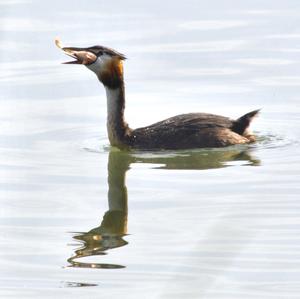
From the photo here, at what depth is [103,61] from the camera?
13.8 meters

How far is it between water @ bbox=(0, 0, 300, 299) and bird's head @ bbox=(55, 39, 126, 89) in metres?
0.52

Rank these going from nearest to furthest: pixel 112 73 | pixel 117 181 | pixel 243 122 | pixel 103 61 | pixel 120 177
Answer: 1. pixel 117 181
2. pixel 120 177
3. pixel 243 122
4. pixel 103 61
5. pixel 112 73

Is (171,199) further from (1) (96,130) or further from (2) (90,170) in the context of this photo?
(1) (96,130)

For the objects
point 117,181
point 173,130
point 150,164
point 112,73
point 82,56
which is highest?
point 82,56

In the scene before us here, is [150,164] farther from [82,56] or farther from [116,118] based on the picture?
[82,56]

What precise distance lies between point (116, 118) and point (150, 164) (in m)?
1.09

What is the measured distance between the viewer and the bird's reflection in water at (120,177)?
396 inches

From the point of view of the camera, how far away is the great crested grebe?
1348 cm

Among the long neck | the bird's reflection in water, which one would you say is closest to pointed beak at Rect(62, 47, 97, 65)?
the long neck

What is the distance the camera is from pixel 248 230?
33.7 feet

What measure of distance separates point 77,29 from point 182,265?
7769mm

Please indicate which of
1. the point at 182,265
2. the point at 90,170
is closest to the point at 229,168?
the point at 90,170

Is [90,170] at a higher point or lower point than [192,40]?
lower

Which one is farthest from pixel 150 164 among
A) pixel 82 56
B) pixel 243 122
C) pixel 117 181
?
pixel 82 56
